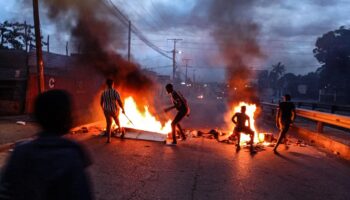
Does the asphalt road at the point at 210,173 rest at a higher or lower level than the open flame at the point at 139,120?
lower

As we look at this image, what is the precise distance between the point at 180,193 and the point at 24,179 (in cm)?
467

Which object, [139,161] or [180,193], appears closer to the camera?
[180,193]

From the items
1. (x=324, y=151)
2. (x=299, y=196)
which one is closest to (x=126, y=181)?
(x=299, y=196)

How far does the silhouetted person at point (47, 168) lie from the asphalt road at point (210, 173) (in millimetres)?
4066

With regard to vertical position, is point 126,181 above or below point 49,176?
below

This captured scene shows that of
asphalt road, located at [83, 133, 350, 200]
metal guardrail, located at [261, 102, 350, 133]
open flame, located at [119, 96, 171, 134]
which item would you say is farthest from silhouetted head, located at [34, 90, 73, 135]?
open flame, located at [119, 96, 171, 134]

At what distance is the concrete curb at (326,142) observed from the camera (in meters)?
11.4

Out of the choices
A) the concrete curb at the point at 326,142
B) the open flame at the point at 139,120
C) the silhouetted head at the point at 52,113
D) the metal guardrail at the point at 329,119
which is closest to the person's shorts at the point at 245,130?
the concrete curb at the point at 326,142

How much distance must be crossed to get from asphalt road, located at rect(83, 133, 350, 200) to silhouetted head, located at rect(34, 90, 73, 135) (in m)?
4.04

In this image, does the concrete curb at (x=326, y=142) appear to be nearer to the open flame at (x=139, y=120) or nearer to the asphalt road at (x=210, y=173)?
the asphalt road at (x=210, y=173)

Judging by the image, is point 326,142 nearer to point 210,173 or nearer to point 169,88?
point 169,88

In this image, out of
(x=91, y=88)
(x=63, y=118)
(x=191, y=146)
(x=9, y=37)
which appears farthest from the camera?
(x=9, y=37)

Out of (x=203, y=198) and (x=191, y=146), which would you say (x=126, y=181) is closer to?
(x=203, y=198)

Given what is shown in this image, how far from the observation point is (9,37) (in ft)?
160
